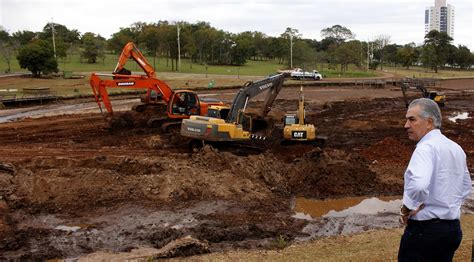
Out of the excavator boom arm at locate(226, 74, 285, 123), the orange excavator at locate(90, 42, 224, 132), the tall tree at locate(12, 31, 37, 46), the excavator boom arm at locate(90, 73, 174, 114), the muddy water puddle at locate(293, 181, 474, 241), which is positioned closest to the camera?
the muddy water puddle at locate(293, 181, 474, 241)

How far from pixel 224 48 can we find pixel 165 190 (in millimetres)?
79096

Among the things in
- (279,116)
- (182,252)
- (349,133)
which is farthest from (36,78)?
(182,252)

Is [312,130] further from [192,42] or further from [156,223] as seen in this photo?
[192,42]

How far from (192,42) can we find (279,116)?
58.3 m

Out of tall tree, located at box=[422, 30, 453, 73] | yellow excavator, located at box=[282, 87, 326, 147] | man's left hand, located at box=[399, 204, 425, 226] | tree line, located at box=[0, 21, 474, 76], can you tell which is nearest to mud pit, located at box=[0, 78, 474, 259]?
yellow excavator, located at box=[282, 87, 326, 147]

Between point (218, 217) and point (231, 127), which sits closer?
point (218, 217)

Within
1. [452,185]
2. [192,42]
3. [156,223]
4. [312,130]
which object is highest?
[192,42]

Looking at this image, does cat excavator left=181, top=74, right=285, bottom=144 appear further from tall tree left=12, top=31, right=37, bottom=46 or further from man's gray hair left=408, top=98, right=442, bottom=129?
tall tree left=12, top=31, right=37, bottom=46

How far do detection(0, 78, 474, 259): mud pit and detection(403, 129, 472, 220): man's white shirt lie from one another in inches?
214

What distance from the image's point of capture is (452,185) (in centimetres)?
389

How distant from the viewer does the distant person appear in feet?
12.4

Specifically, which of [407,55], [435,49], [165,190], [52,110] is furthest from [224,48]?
[165,190]

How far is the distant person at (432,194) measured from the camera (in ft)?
12.4

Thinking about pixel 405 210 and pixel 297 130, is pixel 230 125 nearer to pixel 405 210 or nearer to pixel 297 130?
pixel 297 130
